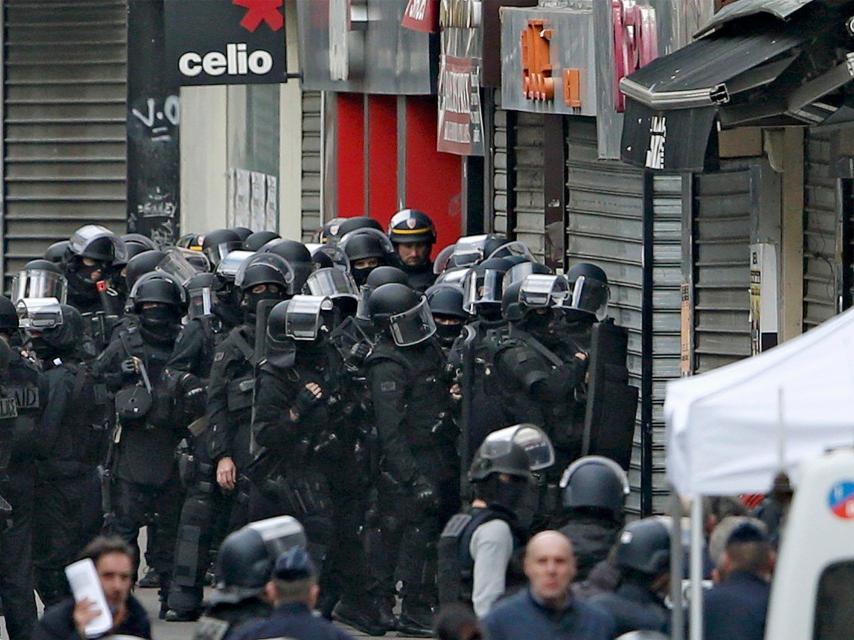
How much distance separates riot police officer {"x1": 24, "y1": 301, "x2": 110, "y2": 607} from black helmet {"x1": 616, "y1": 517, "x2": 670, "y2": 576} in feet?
17.9

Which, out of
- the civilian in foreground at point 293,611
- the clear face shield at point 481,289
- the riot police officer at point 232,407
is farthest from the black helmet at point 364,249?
the civilian in foreground at point 293,611

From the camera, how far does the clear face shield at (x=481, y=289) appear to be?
1425cm

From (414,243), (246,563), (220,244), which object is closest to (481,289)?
(414,243)

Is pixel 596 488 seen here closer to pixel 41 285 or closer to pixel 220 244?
pixel 41 285

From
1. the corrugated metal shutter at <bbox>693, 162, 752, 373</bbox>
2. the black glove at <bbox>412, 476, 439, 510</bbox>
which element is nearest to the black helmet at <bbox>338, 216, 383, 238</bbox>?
the corrugated metal shutter at <bbox>693, 162, 752, 373</bbox>

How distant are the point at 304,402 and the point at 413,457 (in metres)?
0.70

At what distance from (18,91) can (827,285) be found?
52.5 feet

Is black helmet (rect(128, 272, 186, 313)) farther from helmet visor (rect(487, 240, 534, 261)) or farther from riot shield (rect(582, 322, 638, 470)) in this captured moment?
riot shield (rect(582, 322, 638, 470))

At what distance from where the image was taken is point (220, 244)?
18.2 metres

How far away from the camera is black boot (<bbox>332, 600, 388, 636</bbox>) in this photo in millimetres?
13492

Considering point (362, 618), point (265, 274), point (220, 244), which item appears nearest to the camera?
point (362, 618)

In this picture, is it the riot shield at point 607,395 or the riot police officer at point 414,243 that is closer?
the riot shield at point 607,395

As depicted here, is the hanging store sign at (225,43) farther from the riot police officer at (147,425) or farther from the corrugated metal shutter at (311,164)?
the riot police officer at (147,425)

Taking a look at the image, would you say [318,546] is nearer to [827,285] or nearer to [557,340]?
[557,340]
